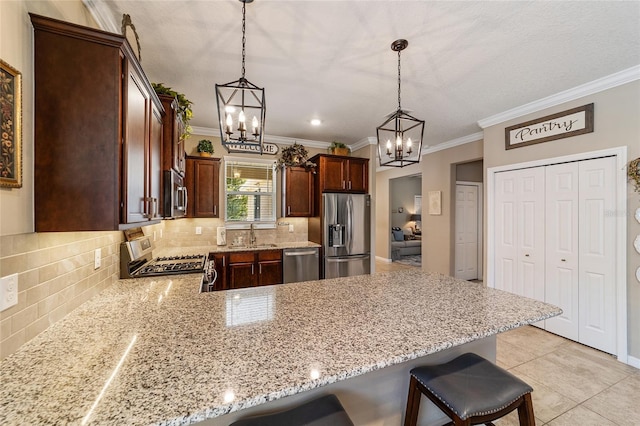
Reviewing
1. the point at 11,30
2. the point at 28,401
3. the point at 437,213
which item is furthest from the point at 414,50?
the point at 437,213

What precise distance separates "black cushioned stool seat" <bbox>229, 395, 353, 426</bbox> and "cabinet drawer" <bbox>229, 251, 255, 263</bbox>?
2.82m

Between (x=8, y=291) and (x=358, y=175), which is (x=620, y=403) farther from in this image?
(x=8, y=291)

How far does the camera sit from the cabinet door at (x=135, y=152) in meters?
1.28

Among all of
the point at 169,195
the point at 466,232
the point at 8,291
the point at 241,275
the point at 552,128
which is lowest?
the point at 241,275

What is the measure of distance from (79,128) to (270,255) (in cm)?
292

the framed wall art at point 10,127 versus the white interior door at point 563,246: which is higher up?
the framed wall art at point 10,127

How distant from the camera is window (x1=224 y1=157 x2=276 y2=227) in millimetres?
4281

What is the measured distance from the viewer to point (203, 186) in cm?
394

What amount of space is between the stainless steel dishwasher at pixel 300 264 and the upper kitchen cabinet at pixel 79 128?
2.82 meters

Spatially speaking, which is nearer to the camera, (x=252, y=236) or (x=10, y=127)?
(x=10, y=127)

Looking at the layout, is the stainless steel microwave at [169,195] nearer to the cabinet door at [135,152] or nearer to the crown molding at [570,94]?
the cabinet door at [135,152]

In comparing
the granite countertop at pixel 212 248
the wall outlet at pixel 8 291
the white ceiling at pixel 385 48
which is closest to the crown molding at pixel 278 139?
the white ceiling at pixel 385 48

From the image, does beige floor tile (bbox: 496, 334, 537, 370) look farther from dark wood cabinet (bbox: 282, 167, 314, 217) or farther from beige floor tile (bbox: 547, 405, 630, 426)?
dark wood cabinet (bbox: 282, 167, 314, 217)

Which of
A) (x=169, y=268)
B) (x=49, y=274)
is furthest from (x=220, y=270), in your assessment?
(x=49, y=274)
